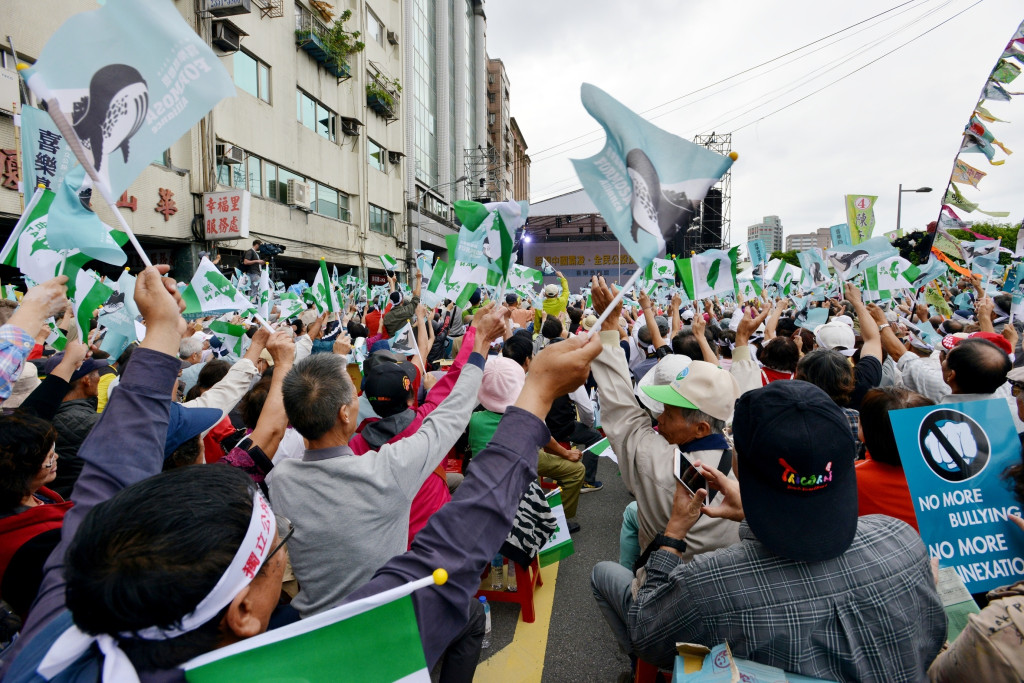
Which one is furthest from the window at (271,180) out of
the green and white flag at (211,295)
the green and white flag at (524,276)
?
the green and white flag at (211,295)

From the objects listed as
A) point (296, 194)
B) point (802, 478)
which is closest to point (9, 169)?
point (296, 194)

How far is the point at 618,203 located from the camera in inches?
75.6

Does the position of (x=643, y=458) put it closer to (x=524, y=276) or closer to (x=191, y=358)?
(x=191, y=358)

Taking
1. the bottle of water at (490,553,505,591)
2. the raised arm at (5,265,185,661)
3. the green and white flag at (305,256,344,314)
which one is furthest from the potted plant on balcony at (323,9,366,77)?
the raised arm at (5,265,185,661)

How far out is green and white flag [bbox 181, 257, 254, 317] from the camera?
4.54 metres

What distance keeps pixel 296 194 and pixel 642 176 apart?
59.6 feet

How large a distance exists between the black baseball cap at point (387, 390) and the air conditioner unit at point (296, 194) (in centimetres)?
1713

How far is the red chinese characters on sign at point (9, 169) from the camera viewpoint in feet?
29.5

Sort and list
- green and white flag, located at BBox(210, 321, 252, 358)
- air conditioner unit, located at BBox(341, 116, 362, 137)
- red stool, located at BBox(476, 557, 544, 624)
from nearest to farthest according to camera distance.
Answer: red stool, located at BBox(476, 557, 544, 624), green and white flag, located at BBox(210, 321, 252, 358), air conditioner unit, located at BBox(341, 116, 362, 137)

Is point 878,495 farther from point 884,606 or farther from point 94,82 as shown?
point 94,82

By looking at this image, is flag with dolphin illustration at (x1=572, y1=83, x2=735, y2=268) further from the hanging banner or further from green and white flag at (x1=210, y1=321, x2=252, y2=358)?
the hanging banner


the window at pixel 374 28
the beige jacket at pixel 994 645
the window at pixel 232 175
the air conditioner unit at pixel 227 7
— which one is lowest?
the beige jacket at pixel 994 645

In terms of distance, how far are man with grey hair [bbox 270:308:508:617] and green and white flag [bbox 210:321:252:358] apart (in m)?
3.49

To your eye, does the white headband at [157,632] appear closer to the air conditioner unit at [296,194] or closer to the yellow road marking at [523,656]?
the yellow road marking at [523,656]
